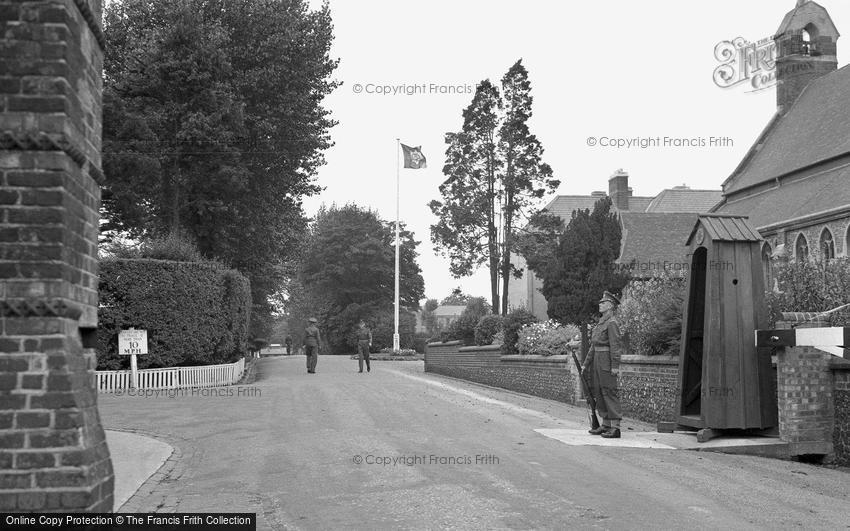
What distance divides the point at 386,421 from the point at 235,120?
54.9 feet

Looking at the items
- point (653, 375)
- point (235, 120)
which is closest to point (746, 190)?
point (235, 120)

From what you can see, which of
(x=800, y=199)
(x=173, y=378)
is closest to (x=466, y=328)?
(x=173, y=378)

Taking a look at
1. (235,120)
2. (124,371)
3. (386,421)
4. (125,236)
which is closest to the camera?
(386,421)

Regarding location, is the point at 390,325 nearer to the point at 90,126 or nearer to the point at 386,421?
the point at 386,421

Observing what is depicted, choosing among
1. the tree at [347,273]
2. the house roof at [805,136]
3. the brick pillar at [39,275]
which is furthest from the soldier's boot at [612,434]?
the tree at [347,273]

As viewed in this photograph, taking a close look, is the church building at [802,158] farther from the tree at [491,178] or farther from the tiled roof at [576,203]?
the tiled roof at [576,203]

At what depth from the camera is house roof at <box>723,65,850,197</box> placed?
3872 cm

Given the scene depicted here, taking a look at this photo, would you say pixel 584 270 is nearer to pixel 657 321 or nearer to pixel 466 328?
pixel 466 328

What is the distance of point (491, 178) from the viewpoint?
45.4 m

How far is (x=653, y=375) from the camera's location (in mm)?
14883

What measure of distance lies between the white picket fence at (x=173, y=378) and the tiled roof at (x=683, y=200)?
4978 centimetres

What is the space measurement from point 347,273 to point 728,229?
2461 inches

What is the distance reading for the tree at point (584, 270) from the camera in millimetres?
23688

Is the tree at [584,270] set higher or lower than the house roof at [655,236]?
lower
